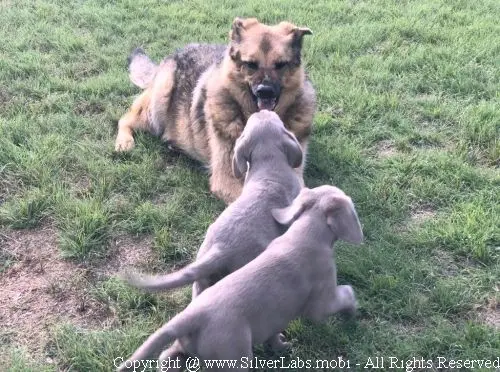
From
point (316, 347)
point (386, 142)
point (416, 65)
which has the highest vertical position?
point (416, 65)

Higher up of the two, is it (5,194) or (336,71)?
(336,71)

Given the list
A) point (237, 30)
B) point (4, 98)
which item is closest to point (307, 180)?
point (237, 30)

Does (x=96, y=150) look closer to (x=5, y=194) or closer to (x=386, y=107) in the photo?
(x=5, y=194)

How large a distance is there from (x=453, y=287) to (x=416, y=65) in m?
3.52

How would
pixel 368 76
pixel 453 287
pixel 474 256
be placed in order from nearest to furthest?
1. pixel 453 287
2. pixel 474 256
3. pixel 368 76

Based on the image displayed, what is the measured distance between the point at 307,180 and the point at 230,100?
0.93 meters

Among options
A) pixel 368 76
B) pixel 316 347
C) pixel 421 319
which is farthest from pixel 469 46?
pixel 316 347

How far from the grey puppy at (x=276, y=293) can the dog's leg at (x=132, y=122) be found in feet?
7.63

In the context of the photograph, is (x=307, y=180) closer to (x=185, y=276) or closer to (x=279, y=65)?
(x=279, y=65)

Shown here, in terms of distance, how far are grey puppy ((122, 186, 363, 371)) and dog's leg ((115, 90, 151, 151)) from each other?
7.63 feet

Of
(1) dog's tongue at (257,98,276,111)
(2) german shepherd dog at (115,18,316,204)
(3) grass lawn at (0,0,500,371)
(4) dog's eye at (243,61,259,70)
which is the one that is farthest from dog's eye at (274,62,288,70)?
(3) grass lawn at (0,0,500,371)

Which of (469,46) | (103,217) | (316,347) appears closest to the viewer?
(316,347)

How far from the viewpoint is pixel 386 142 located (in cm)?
534

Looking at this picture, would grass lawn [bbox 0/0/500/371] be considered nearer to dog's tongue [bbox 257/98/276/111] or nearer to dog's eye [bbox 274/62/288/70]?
dog's tongue [bbox 257/98/276/111]
